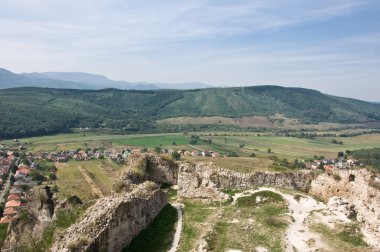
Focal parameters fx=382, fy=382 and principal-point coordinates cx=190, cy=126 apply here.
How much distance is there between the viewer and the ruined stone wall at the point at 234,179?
107 ft

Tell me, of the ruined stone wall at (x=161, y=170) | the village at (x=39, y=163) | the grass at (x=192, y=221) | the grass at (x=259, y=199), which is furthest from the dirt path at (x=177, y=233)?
the village at (x=39, y=163)

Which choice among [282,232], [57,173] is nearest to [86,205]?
[282,232]

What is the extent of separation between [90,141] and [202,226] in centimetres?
18019

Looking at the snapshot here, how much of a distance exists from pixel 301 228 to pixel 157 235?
8.49 metres

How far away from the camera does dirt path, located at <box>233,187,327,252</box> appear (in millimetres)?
19938

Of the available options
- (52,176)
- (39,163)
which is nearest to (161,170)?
(52,176)

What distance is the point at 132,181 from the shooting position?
29.6 metres

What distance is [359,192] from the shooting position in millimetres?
26547

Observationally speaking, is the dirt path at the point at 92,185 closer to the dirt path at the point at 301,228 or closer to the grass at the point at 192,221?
the grass at the point at 192,221

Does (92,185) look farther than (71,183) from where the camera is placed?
No

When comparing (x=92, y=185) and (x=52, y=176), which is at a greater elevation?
(x=92, y=185)

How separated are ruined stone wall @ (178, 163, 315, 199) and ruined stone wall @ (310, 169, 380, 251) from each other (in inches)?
50.0

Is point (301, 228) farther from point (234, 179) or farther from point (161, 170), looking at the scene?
point (161, 170)

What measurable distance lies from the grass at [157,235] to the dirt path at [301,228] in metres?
6.45
